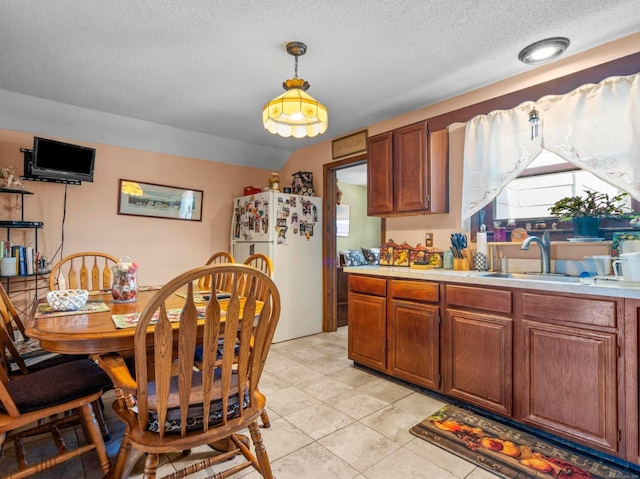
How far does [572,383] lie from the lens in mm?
1802

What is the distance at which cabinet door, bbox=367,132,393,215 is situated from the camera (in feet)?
9.98

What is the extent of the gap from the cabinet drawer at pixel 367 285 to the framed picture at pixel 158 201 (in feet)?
7.34

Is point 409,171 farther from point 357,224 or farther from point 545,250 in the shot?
point 357,224

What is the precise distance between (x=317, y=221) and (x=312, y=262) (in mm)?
505

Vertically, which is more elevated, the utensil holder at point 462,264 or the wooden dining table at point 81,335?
the utensil holder at point 462,264

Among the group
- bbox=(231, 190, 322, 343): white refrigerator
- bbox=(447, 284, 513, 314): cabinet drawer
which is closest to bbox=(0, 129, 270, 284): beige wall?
bbox=(231, 190, 322, 343): white refrigerator

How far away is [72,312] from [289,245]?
2.43 metres

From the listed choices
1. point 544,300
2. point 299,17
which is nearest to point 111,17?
point 299,17

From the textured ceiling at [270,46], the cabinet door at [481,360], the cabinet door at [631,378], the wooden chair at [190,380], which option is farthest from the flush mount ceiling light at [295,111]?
the cabinet door at [631,378]

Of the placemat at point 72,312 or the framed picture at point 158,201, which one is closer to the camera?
Answer: the placemat at point 72,312

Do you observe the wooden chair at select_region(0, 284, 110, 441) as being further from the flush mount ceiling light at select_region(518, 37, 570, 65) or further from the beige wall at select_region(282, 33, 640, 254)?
the flush mount ceiling light at select_region(518, 37, 570, 65)

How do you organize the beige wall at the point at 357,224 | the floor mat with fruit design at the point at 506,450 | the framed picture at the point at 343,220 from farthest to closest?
the beige wall at the point at 357,224 → the framed picture at the point at 343,220 → the floor mat with fruit design at the point at 506,450

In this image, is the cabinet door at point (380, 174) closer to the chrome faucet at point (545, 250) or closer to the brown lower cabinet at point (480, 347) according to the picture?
the brown lower cabinet at point (480, 347)

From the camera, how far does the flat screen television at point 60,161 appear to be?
9.88 ft
